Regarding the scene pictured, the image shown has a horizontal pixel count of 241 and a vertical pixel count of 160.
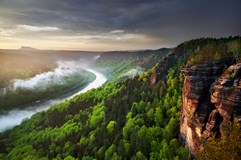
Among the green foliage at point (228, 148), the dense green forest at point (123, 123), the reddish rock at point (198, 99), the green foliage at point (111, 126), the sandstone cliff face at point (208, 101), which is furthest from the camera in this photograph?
the green foliage at point (111, 126)

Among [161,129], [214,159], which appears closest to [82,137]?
[161,129]

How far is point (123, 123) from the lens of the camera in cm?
12294

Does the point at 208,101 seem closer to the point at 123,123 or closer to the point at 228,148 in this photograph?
the point at 228,148

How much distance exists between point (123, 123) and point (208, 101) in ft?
191

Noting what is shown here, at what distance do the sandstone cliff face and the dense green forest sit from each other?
4837mm

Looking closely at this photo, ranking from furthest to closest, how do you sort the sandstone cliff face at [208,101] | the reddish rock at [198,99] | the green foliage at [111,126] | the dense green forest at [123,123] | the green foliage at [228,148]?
the green foliage at [111,126] < the dense green forest at [123,123] < the reddish rock at [198,99] < the sandstone cliff face at [208,101] < the green foliage at [228,148]

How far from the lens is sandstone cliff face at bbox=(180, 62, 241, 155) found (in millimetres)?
59000

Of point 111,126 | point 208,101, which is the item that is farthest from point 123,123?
point 208,101

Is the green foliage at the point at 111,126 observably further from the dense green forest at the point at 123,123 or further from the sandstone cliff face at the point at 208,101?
the sandstone cliff face at the point at 208,101

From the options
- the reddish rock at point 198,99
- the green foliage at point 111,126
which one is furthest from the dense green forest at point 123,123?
the reddish rock at point 198,99

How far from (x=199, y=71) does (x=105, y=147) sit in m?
51.7

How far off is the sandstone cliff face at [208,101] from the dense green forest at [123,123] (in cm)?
484

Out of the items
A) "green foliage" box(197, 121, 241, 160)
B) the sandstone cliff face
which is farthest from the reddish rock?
"green foliage" box(197, 121, 241, 160)

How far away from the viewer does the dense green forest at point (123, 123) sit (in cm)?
9402
